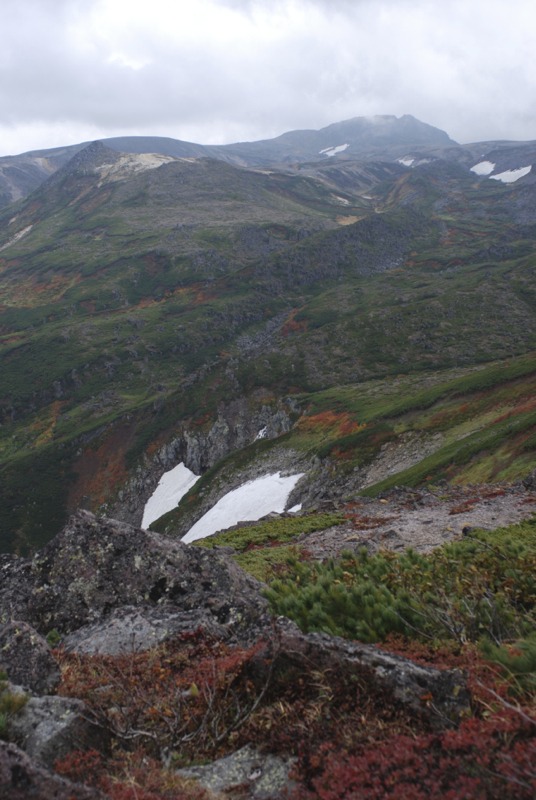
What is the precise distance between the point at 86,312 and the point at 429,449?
582ft

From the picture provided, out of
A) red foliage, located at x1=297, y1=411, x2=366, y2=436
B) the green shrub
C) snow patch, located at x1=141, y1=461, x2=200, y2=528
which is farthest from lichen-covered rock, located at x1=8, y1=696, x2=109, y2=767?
snow patch, located at x1=141, y1=461, x2=200, y2=528

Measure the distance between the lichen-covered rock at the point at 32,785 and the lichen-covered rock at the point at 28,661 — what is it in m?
3.32

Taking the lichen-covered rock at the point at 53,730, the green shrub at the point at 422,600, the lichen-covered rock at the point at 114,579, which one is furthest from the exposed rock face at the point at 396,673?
the lichen-covered rock at the point at 114,579

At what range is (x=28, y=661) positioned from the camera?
8.29 meters

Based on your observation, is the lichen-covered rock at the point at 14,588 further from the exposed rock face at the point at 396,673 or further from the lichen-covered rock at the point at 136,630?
the exposed rock face at the point at 396,673

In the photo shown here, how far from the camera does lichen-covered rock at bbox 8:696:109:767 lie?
239 inches

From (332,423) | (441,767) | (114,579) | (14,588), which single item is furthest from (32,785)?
(332,423)

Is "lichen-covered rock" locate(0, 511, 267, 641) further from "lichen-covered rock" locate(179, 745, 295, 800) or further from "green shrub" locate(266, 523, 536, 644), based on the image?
"lichen-covered rock" locate(179, 745, 295, 800)

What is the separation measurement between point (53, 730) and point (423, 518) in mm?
21025

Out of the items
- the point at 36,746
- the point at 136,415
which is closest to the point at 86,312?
the point at 136,415

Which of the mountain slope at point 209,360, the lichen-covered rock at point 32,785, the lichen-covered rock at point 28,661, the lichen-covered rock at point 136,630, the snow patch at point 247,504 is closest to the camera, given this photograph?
the lichen-covered rock at point 32,785

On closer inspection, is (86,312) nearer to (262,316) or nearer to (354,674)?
(262,316)

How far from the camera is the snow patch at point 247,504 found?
50.8m

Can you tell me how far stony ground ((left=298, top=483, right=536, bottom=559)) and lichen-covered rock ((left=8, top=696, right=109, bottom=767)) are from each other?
13205 millimetres
